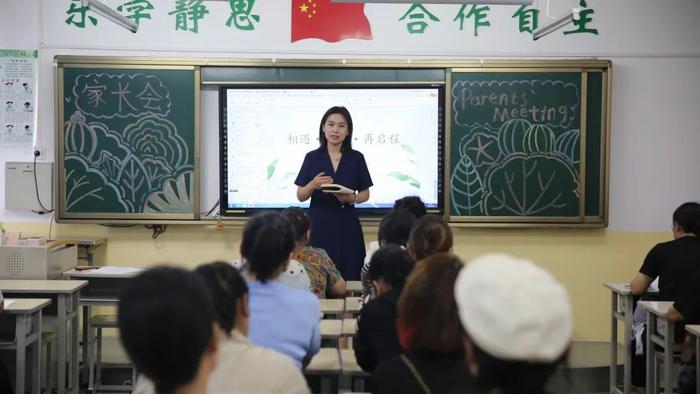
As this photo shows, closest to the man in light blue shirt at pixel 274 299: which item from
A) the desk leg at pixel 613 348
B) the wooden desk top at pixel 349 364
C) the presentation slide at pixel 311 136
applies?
the wooden desk top at pixel 349 364

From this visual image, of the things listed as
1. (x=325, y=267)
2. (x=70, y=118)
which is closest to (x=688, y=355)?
(x=325, y=267)

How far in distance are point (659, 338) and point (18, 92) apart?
4.86 meters

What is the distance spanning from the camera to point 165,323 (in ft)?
4.19

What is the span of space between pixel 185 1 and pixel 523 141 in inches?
111

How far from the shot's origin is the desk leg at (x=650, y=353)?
411 centimetres

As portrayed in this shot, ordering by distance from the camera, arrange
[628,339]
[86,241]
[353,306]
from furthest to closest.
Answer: [86,241], [628,339], [353,306]

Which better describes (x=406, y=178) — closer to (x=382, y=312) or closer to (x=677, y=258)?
(x=677, y=258)

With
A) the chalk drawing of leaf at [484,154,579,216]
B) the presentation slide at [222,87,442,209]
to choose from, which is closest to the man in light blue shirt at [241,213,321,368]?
the presentation slide at [222,87,442,209]

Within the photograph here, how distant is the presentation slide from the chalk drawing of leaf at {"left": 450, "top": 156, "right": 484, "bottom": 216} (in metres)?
0.16

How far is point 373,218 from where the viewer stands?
598 cm

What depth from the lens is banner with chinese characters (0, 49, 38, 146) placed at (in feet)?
19.6

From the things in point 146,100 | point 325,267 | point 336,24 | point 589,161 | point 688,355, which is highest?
point 336,24

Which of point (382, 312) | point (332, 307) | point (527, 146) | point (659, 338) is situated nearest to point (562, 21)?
point (527, 146)

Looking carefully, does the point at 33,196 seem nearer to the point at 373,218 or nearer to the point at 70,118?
the point at 70,118
